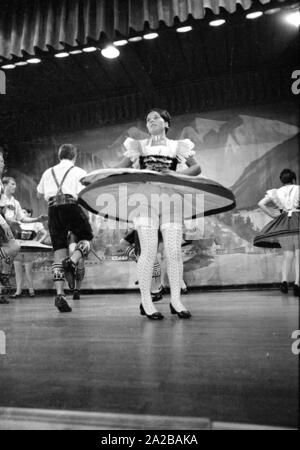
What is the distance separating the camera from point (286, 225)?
9.28ft

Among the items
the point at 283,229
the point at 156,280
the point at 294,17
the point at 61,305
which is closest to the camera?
the point at 294,17

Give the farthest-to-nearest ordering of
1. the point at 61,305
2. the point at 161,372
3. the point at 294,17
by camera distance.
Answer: the point at 61,305 < the point at 294,17 < the point at 161,372

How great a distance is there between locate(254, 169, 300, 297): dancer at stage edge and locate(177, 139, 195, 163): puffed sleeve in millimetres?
1395

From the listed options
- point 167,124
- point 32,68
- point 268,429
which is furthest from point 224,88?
point 268,429

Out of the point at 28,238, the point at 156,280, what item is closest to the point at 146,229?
the point at 156,280

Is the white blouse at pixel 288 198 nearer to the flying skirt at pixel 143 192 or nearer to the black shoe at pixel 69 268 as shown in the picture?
the flying skirt at pixel 143 192

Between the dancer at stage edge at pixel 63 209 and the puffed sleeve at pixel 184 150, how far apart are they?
593mm

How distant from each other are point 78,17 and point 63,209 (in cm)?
101

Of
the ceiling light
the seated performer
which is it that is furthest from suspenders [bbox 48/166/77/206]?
the ceiling light

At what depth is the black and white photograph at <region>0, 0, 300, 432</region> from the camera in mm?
569

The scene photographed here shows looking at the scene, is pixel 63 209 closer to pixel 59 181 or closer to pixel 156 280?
pixel 59 181

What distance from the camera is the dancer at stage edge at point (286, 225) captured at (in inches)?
111

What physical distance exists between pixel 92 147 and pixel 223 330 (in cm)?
386

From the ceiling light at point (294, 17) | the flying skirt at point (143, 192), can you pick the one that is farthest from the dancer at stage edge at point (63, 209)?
the ceiling light at point (294, 17)
